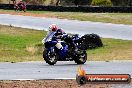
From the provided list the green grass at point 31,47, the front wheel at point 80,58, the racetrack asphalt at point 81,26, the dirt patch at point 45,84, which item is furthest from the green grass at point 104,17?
the dirt patch at point 45,84

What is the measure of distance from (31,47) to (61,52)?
9335 mm

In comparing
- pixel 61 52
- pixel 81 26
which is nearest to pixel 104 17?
pixel 81 26

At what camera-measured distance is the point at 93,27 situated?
43.0 meters

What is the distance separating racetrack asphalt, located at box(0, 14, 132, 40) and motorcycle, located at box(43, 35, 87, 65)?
53.6 feet

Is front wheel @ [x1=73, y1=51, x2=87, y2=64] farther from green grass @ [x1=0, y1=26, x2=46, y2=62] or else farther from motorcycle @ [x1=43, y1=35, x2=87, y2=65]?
green grass @ [x1=0, y1=26, x2=46, y2=62]

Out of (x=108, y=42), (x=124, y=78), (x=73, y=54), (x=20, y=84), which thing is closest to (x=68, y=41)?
(x=73, y=54)

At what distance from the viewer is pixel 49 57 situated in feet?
60.1

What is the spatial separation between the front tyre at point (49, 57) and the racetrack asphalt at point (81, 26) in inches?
676

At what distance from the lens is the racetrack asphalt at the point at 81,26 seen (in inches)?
1506

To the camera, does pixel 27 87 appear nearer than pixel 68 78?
Yes

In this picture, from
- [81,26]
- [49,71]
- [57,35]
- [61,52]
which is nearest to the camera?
[49,71]

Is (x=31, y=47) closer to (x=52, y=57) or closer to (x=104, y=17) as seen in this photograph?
(x=52, y=57)

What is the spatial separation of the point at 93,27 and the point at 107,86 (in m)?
31.0

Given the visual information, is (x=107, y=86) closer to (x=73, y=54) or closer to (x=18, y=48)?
(x=73, y=54)
